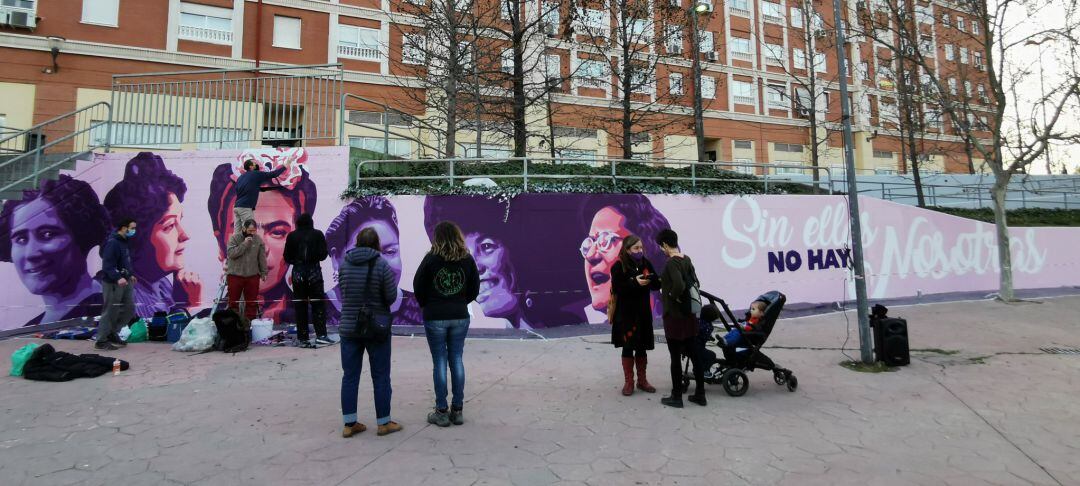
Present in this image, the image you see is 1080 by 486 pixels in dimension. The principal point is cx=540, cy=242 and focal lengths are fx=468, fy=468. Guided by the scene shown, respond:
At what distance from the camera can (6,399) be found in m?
4.70

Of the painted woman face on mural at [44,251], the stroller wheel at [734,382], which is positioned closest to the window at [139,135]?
the painted woman face on mural at [44,251]

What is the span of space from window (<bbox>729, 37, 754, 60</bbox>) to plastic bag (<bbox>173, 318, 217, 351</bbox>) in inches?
1215

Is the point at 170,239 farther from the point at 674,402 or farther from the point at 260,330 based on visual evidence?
the point at 674,402

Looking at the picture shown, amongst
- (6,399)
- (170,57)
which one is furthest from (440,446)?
(170,57)

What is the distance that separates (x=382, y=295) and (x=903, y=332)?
642 cm

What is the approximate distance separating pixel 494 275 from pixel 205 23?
2032cm

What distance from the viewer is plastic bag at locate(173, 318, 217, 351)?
681 centimetres

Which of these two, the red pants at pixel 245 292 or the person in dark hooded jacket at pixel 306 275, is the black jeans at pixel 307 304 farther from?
the red pants at pixel 245 292

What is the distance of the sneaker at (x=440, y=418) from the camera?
407 cm

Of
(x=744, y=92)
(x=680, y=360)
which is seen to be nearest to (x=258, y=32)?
(x=680, y=360)

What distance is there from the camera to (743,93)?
29531 mm

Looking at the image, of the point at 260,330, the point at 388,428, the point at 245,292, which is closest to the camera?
the point at 388,428

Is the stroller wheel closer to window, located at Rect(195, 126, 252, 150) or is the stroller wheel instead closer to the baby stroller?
the baby stroller

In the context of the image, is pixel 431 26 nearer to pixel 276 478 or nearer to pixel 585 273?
pixel 585 273
